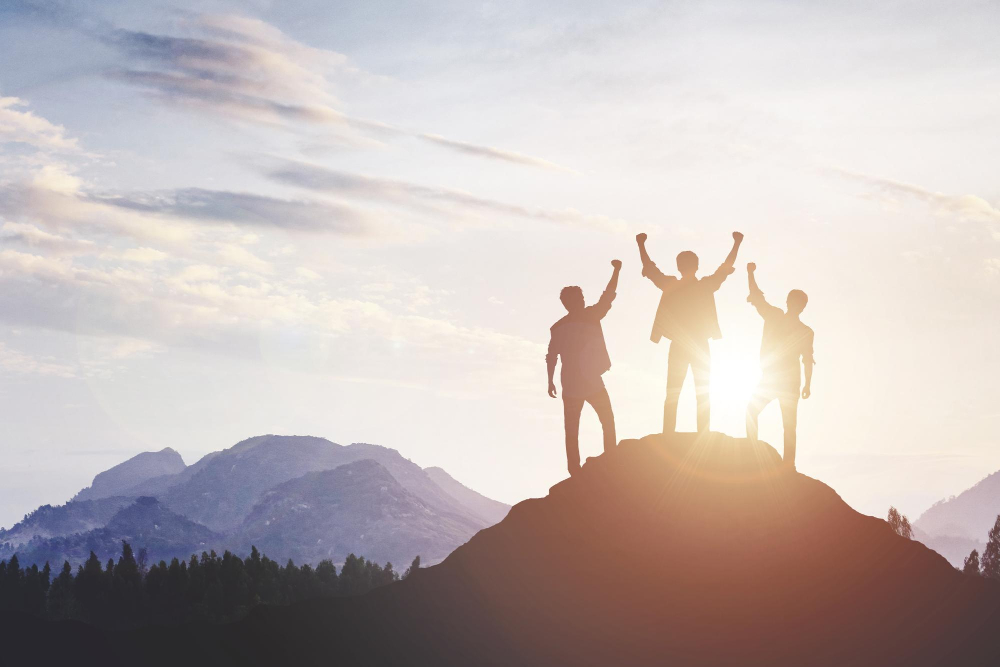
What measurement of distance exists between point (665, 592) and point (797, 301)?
24.0 feet

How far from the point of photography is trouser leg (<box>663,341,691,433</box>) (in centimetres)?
2264

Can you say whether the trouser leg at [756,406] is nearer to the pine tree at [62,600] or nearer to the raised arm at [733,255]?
the raised arm at [733,255]

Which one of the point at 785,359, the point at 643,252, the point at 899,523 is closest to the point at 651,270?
the point at 643,252

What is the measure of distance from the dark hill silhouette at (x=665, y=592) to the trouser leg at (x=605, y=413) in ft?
1.65

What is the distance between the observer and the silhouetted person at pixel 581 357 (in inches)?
895

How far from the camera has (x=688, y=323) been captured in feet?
73.9

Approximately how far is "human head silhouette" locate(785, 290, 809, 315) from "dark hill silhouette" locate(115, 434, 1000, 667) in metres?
3.31

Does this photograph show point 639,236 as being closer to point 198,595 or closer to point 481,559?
point 481,559

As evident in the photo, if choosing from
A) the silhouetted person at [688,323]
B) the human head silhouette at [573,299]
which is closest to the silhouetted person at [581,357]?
the human head silhouette at [573,299]

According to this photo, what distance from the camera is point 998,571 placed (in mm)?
92625

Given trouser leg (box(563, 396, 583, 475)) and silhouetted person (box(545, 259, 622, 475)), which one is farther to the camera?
trouser leg (box(563, 396, 583, 475))

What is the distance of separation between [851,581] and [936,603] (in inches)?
81.3

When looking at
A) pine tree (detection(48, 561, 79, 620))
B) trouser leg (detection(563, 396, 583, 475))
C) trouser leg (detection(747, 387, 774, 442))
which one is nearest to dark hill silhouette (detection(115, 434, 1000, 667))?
trouser leg (detection(563, 396, 583, 475))

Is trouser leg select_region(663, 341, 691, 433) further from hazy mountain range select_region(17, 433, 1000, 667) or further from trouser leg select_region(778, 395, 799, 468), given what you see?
trouser leg select_region(778, 395, 799, 468)
